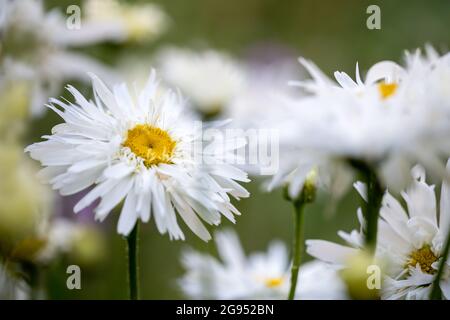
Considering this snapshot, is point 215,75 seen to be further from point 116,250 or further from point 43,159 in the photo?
point 43,159

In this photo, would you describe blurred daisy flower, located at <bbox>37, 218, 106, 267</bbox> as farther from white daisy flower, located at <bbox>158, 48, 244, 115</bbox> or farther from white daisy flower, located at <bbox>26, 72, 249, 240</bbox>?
white daisy flower, located at <bbox>158, 48, 244, 115</bbox>

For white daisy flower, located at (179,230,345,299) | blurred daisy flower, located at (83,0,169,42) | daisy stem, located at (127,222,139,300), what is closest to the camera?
daisy stem, located at (127,222,139,300)

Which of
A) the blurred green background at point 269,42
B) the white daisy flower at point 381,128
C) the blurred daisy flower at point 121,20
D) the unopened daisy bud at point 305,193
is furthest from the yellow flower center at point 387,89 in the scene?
the blurred daisy flower at point 121,20

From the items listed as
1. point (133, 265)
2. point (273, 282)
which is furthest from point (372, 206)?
point (273, 282)

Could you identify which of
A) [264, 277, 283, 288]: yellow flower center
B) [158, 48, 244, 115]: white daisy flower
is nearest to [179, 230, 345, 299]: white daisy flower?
[264, 277, 283, 288]: yellow flower center

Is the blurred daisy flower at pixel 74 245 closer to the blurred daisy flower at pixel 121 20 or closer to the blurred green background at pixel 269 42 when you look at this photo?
the blurred green background at pixel 269 42
